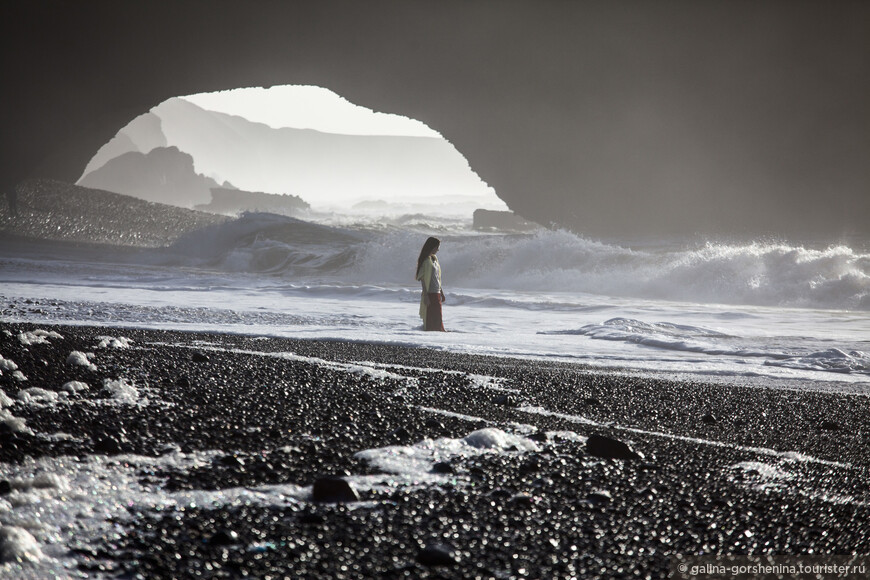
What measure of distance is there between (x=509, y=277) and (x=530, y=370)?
10665 mm

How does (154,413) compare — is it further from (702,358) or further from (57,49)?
(57,49)

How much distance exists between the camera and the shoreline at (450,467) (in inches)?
60.7

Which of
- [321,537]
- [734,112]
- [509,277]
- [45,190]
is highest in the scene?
[734,112]

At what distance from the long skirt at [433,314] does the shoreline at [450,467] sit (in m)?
3.41

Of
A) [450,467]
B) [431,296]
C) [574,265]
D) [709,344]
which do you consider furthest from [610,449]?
[574,265]

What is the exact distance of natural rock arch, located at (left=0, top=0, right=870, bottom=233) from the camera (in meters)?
22.6

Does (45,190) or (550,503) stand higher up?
(45,190)

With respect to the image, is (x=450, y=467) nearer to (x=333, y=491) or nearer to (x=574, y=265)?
(x=333, y=491)

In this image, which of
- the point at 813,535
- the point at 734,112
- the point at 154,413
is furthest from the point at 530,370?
the point at 734,112

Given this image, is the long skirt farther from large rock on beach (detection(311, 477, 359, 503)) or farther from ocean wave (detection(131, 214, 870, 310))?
large rock on beach (detection(311, 477, 359, 503))

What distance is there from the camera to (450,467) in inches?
87.9

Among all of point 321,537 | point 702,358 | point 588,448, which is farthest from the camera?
point 702,358

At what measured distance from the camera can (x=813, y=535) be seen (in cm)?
180

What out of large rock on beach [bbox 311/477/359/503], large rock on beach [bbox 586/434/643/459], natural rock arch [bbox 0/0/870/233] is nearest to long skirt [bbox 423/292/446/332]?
large rock on beach [bbox 586/434/643/459]
